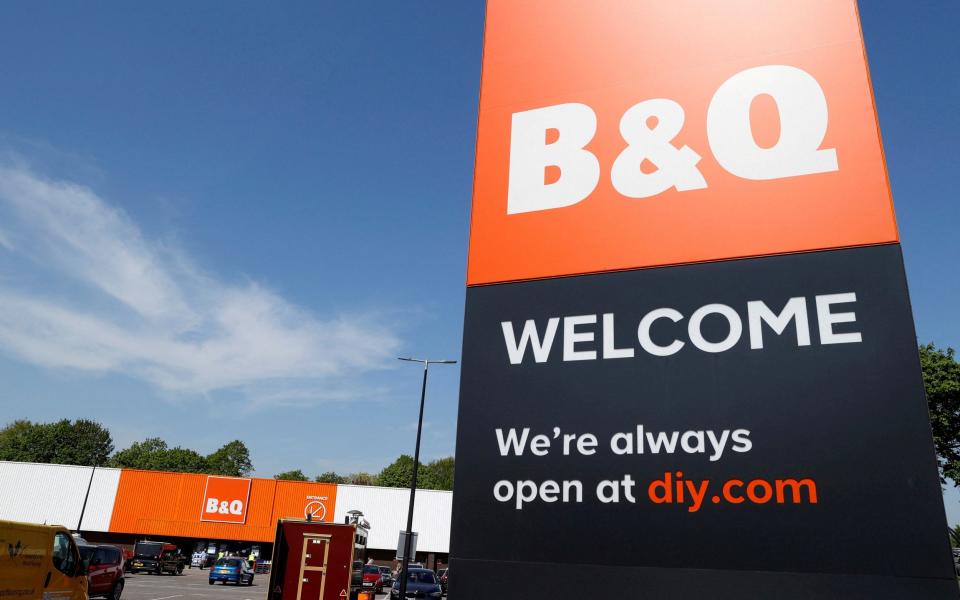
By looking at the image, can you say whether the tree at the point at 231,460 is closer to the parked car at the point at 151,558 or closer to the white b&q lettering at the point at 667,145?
the parked car at the point at 151,558

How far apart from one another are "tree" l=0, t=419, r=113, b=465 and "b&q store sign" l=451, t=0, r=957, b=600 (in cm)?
11482

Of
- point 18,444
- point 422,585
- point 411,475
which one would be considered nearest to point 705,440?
point 422,585

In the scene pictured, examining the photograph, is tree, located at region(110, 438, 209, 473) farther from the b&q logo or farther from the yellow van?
the yellow van

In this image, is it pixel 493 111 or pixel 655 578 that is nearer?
pixel 655 578

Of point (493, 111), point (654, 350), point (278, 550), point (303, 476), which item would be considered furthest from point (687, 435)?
point (303, 476)

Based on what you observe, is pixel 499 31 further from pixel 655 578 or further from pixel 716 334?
pixel 655 578

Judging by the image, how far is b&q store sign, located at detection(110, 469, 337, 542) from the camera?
50.4 metres

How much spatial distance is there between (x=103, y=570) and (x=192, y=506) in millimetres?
32224

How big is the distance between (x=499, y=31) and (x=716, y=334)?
3905 millimetres

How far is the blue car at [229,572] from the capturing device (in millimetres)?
35906

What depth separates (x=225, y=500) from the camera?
51500mm

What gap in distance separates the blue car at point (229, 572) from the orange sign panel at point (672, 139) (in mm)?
36734

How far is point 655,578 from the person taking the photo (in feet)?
14.7

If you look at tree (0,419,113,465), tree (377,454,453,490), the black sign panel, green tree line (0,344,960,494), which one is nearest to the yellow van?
the black sign panel
